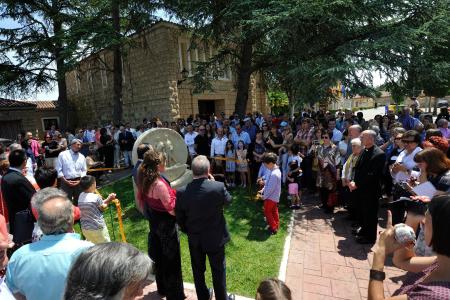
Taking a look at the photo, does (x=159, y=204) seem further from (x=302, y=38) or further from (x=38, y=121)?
(x=38, y=121)

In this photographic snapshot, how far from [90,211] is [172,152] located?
140 inches

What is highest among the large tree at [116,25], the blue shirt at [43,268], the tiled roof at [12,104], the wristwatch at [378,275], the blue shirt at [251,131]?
the large tree at [116,25]

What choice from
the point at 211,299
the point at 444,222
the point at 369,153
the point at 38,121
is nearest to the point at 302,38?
the point at 369,153

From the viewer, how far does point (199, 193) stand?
11.3 ft

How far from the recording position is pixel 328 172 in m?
6.86

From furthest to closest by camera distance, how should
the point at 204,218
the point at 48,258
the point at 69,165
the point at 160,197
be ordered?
the point at 69,165, the point at 160,197, the point at 204,218, the point at 48,258

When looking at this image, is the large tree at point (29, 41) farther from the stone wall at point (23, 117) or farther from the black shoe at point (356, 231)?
the black shoe at point (356, 231)

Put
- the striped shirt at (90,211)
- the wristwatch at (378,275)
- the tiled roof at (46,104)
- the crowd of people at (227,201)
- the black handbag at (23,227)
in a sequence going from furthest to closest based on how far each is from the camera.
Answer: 1. the tiled roof at (46,104)
2. the striped shirt at (90,211)
3. the black handbag at (23,227)
4. the wristwatch at (378,275)
5. the crowd of people at (227,201)

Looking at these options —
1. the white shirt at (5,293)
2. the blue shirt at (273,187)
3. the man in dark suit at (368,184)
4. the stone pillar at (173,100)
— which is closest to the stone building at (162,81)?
the stone pillar at (173,100)

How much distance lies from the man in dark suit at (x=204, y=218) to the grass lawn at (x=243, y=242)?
2.84ft

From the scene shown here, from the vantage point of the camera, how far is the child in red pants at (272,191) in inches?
230

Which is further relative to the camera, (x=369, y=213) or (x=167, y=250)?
(x=369, y=213)

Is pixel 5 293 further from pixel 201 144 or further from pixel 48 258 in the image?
pixel 201 144

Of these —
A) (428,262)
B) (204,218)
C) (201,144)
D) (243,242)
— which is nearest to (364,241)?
(243,242)
